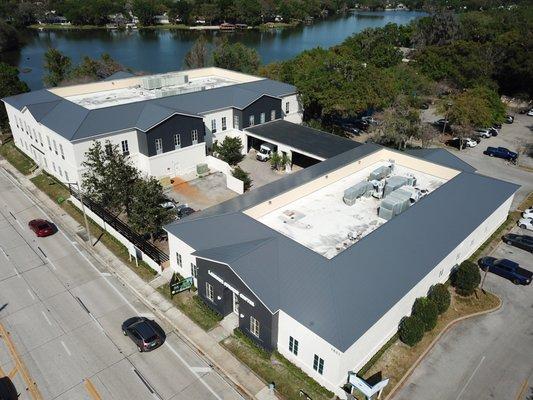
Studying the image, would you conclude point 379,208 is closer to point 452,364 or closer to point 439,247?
point 439,247

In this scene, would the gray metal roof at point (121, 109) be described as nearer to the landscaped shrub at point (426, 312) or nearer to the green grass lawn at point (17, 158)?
the green grass lawn at point (17, 158)

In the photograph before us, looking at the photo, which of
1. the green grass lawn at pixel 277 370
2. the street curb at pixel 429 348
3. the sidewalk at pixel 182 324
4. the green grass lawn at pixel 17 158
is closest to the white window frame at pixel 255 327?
the green grass lawn at pixel 277 370

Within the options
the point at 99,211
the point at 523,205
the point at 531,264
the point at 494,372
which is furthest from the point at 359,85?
the point at 494,372

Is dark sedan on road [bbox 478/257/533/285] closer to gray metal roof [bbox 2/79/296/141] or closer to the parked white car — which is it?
the parked white car

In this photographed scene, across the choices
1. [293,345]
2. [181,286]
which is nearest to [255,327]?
[293,345]

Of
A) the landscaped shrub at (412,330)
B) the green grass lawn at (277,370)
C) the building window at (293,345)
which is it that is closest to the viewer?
the green grass lawn at (277,370)

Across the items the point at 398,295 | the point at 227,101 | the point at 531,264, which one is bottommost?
the point at 531,264
